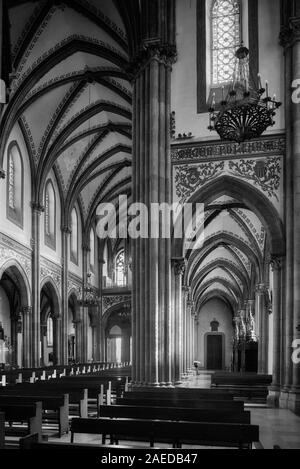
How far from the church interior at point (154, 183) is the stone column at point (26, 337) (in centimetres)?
11

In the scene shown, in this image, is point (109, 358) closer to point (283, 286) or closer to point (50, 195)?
point (50, 195)

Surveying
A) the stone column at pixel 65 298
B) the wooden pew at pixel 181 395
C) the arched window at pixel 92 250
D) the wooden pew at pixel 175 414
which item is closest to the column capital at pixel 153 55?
the wooden pew at pixel 181 395

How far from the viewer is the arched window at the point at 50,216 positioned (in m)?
33.2

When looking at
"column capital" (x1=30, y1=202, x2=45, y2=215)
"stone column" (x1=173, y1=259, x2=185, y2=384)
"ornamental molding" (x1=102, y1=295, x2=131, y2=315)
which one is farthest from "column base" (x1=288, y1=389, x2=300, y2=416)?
"ornamental molding" (x1=102, y1=295, x2=131, y2=315)

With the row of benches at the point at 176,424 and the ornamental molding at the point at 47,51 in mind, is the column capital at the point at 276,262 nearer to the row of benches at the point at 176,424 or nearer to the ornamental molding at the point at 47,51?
Result: the row of benches at the point at 176,424

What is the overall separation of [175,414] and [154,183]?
10188 mm

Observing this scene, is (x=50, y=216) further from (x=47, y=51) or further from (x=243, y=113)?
(x=243, y=113)

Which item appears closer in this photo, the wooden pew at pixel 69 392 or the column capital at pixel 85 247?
the wooden pew at pixel 69 392

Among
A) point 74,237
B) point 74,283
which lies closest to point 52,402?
point 74,283

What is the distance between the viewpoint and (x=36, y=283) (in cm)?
2977

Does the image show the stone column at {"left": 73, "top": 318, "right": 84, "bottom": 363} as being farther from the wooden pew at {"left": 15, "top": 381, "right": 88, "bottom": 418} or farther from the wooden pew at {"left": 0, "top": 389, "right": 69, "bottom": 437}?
the wooden pew at {"left": 0, "top": 389, "right": 69, "bottom": 437}

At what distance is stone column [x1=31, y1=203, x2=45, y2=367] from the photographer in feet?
95.0
